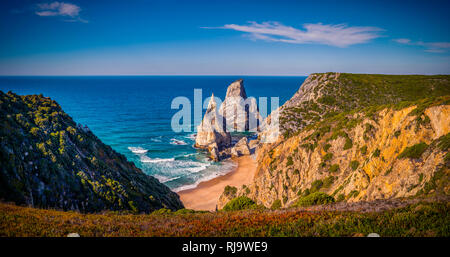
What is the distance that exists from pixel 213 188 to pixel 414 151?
3309 centimetres

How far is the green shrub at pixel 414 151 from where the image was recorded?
47.6 ft

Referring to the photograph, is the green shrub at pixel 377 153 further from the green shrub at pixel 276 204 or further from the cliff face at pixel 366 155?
the green shrub at pixel 276 204

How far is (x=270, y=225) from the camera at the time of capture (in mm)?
8789

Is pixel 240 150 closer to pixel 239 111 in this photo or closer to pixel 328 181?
pixel 239 111

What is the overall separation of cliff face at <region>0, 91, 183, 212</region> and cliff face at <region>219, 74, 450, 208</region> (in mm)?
15255

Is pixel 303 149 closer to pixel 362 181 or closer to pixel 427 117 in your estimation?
pixel 362 181

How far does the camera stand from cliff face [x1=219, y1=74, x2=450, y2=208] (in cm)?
1344

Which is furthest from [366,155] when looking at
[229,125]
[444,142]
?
[229,125]

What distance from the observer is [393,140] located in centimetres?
1759

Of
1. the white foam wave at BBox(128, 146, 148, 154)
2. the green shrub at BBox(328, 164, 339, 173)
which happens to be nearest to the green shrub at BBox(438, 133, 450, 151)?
the green shrub at BBox(328, 164, 339, 173)

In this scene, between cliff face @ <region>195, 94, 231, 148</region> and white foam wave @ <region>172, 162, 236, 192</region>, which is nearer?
white foam wave @ <region>172, 162, 236, 192</region>

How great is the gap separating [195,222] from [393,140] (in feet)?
54.4

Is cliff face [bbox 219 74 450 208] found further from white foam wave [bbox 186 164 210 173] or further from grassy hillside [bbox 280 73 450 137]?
white foam wave [bbox 186 164 210 173]
